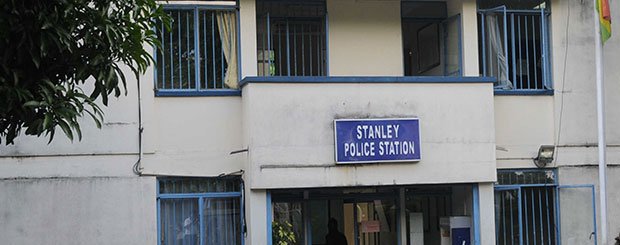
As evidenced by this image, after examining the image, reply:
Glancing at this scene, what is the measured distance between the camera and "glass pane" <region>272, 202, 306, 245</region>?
15.8 meters

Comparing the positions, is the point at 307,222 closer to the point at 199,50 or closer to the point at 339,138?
the point at 339,138

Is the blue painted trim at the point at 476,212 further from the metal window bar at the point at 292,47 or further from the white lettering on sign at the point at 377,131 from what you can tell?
the metal window bar at the point at 292,47

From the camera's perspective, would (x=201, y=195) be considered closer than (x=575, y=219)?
Yes

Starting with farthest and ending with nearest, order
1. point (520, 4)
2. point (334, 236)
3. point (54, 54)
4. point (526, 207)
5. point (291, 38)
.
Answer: point (334, 236), point (520, 4), point (526, 207), point (291, 38), point (54, 54)

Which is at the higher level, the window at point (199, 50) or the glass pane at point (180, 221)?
the window at point (199, 50)

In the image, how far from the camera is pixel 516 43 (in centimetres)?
1689

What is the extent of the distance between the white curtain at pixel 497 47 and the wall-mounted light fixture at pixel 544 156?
1.24 metres

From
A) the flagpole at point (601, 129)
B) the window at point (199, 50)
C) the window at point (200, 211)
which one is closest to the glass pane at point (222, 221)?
the window at point (200, 211)

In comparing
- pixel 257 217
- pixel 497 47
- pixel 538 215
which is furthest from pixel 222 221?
pixel 497 47

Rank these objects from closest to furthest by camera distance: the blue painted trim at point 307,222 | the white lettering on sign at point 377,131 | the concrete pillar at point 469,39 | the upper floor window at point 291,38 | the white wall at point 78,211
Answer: the white wall at point 78,211 < the white lettering on sign at point 377,131 < the upper floor window at point 291,38 < the concrete pillar at point 469,39 < the blue painted trim at point 307,222

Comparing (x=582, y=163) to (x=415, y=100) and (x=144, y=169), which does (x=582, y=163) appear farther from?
(x=144, y=169)

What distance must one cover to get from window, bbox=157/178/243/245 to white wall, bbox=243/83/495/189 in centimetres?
83

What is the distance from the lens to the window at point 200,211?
15.3m

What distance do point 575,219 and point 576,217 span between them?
4 cm
